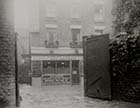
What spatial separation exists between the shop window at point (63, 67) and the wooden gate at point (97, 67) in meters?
13.8

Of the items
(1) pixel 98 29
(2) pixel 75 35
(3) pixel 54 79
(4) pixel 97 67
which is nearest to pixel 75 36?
(2) pixel 75 35

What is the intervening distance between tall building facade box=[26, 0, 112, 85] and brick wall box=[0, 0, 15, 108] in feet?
66.1

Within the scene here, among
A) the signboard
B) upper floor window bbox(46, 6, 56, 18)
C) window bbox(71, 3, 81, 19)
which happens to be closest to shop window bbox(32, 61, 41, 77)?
the signboard

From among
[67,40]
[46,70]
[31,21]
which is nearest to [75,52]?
[67,40]

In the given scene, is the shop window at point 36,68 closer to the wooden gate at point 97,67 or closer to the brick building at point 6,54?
the wooden gate at point 97,67

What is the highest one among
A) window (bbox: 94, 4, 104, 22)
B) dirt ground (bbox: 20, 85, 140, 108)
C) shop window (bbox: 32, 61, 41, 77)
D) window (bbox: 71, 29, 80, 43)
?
window (bbox: 94, 4, 104, 22)

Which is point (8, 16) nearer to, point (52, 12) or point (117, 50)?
point (117, 50)

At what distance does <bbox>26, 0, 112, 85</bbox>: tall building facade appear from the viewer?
2666cm

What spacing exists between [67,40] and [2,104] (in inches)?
843

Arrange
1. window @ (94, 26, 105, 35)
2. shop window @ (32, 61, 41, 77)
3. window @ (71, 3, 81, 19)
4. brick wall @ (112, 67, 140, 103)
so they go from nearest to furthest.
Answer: brick wall @ (112, 67, 140, 103) → shop window @ (32, 61, 41, 77) → window @ (71, 3, 81, 19) → window @ (94, 26, 105, 35)

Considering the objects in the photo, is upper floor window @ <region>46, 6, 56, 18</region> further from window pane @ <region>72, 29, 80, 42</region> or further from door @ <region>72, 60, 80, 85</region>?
door @ <region>72, 60, 80, 85</region>

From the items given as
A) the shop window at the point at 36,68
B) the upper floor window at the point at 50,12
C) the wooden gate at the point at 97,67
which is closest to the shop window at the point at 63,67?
the shop window at the point at 36,68

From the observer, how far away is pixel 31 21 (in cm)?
→ 2725

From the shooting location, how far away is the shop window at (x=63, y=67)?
27.2m
